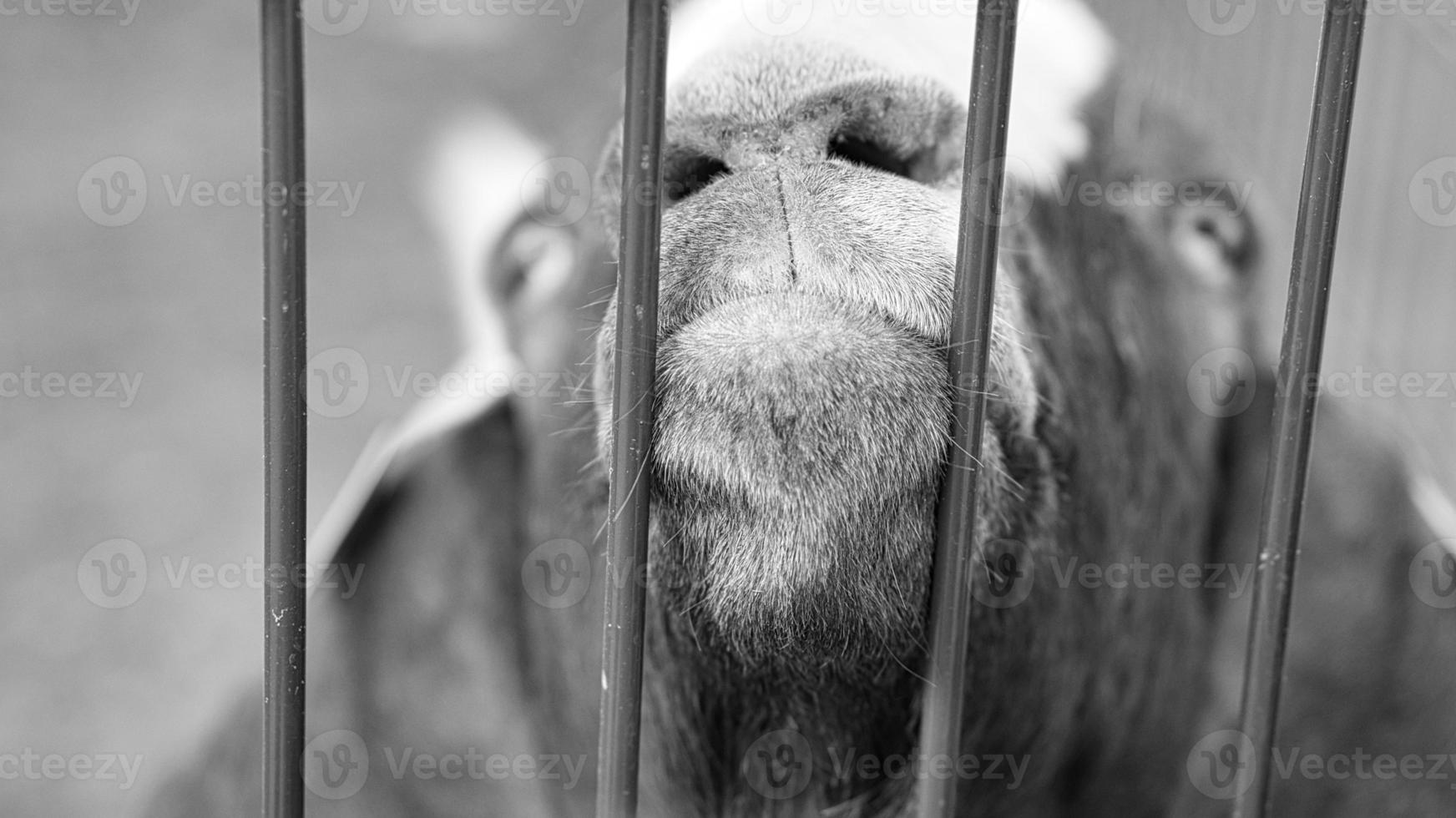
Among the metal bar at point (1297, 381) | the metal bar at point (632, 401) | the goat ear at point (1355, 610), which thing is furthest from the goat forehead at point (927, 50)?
the goat ear at point (1355, 610)

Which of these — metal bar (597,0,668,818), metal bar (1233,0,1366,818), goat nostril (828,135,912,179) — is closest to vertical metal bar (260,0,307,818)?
metal bar (597,0,668,818)

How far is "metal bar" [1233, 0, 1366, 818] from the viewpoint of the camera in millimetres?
816

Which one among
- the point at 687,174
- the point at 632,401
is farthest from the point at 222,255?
the point at 632,401

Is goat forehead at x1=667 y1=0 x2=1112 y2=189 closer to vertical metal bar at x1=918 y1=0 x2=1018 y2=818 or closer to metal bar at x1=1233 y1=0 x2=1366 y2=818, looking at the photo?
vertical metal bar at x1=918 y1=0 x2=1018 y2=818

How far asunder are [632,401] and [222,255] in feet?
14.8

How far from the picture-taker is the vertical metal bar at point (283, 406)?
765 millimetres

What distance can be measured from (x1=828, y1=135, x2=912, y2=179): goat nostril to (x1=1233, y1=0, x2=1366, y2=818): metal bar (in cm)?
29

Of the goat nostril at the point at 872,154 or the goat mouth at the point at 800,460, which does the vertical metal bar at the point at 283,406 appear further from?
the goat nostril at the point at 872,154

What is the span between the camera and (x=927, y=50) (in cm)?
110

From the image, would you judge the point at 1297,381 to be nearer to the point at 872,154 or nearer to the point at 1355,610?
the point at 872,154

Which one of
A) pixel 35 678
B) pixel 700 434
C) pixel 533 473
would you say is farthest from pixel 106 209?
pixel 700 434

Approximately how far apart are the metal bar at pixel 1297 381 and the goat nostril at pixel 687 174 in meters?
0.42

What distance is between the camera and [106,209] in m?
4.73

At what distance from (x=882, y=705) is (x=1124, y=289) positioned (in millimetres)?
660
